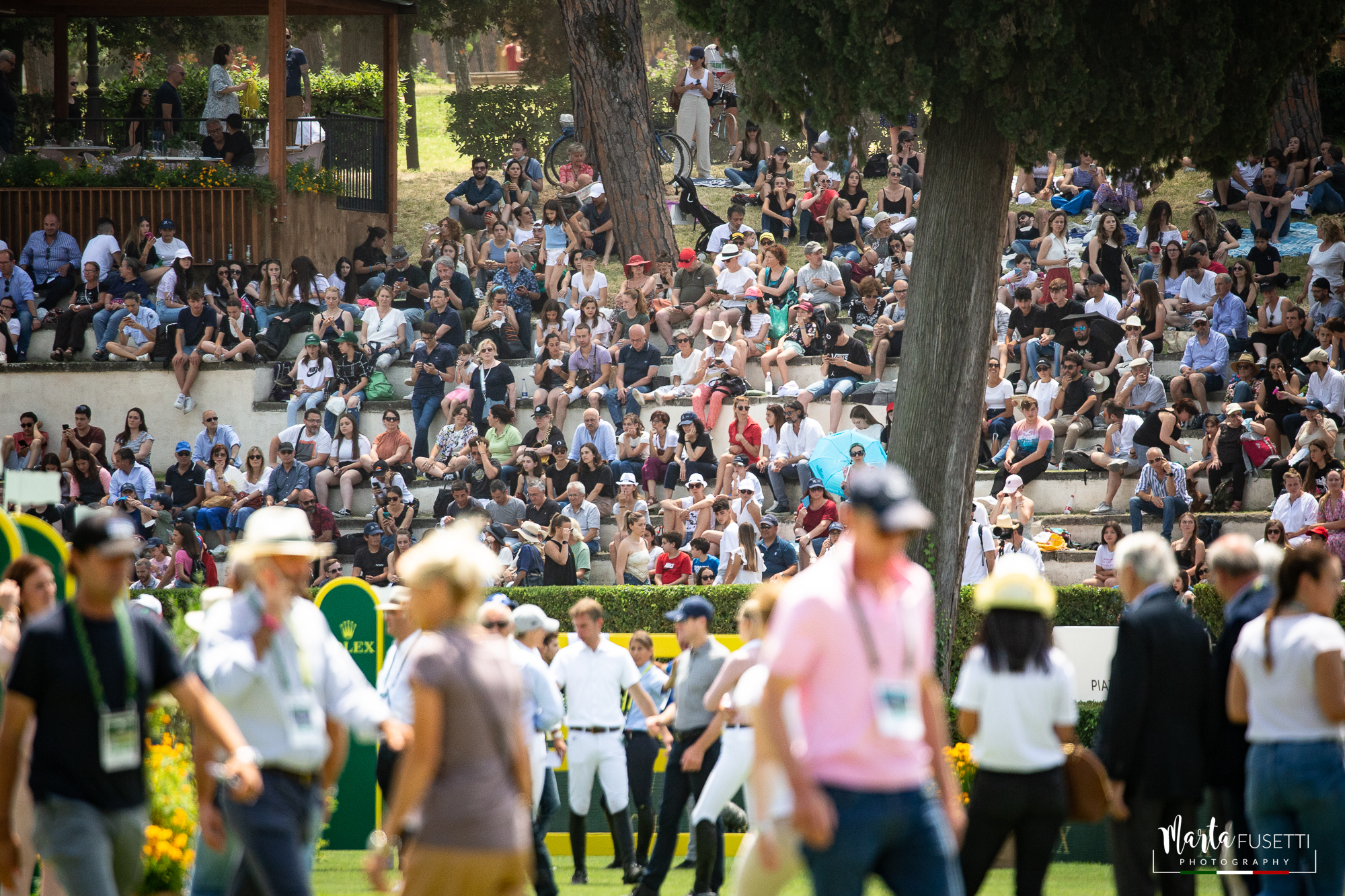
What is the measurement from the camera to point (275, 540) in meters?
4.76

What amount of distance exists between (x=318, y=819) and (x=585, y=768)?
479 cm

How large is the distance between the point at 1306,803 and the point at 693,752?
10.1 ft

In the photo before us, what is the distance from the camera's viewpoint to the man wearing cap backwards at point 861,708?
392 cm

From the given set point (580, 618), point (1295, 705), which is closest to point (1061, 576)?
point (580, 618)

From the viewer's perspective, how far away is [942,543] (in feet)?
Result: 36.7

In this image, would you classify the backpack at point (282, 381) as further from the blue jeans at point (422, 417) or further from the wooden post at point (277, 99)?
the wooden post at point (277, 99)

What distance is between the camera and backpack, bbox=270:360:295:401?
69.3 feet

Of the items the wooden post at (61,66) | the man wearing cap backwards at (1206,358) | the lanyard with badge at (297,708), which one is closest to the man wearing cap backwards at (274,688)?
the lanyard with badge at (297,708)

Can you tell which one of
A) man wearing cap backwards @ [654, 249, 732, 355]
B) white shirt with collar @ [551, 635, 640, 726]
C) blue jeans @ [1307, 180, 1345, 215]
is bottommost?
white shirt with collar @ [551, 635, 640, 726]

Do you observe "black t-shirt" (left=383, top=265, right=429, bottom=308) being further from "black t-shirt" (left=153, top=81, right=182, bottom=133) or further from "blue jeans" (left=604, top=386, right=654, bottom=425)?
"black t-shirt" (left=153, top=81, right=182, bottom=133)

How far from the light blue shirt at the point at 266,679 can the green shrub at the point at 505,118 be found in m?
28.9

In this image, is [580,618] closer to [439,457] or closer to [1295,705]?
[1295,705]

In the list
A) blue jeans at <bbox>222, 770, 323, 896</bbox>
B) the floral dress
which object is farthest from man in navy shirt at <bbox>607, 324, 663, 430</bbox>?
blue jeans at <bbox>222, 770, 323, 896</bbox>

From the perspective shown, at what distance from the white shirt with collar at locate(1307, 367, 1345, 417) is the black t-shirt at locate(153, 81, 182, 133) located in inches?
679
